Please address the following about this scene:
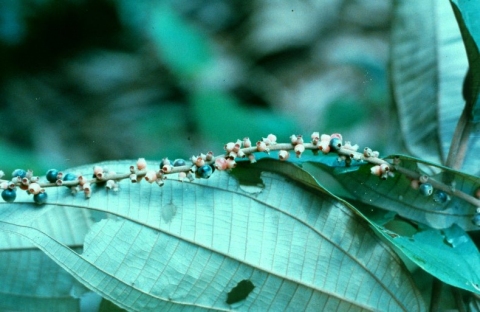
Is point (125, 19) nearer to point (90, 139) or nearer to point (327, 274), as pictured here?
point (90, 139)

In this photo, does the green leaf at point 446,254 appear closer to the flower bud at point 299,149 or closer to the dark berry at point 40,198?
the flower bud at point 299,149

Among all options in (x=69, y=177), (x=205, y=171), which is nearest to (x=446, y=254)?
(x=205, y=171)

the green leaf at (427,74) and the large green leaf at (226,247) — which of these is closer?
the large green leaf at (226,247)

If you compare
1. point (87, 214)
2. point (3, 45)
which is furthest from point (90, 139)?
point (87, 214)

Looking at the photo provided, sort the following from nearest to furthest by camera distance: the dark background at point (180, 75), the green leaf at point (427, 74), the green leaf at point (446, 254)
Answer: the green leaf at point (446, 254), the green leaf at point (427, 74), the dark background at point (180, 75)

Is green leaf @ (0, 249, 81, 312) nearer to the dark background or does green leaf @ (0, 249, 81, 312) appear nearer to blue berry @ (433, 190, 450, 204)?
blue berry @ (433, 190, 450, 204)

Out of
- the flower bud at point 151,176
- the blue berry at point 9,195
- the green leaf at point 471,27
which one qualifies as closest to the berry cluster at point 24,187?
the blue berry at point 9,195

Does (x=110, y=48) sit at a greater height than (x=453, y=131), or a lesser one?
greater

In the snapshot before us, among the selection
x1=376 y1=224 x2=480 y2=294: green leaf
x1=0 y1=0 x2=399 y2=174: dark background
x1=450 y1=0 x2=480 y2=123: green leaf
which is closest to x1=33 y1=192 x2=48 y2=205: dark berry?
x1=376 y1=224 x2=480 y2=294: green leaf
